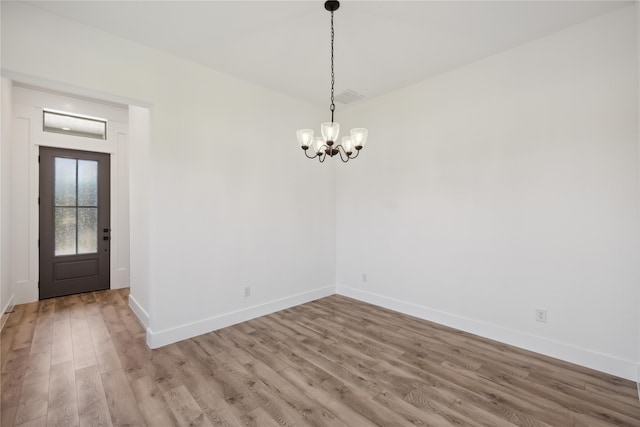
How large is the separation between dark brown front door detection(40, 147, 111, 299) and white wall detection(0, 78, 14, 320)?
43 cm

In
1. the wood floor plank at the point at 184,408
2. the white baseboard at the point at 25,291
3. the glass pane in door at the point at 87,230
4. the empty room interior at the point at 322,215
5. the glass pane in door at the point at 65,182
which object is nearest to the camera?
the wood floor plank at the point at 184,408

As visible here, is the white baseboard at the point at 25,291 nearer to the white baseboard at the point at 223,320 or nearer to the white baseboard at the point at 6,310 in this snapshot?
the white baseboard at the point at 6,310

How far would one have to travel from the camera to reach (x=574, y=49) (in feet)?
8.89

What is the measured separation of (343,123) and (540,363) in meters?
4.05

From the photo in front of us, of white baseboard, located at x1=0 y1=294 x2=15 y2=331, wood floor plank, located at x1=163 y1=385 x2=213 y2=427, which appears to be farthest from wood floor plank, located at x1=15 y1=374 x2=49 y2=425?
white baseboard, located at x1=0 y1=294 x2=15 y2=331

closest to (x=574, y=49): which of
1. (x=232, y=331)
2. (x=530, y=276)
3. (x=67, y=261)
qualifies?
(x=530, y=276)

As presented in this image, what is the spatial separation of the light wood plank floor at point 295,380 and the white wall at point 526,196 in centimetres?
40

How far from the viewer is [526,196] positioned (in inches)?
117

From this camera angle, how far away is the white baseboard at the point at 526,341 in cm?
250

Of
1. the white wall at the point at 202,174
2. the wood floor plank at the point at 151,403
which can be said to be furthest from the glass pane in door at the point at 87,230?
the wood floor plank at the point at 151,403

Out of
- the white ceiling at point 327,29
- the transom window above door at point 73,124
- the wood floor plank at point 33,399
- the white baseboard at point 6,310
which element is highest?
the white ceiling at point 327,29

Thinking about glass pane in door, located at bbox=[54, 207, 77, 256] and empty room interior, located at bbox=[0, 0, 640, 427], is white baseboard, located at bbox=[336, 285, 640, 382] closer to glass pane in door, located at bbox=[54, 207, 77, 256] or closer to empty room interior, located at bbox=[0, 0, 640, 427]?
empty room interior, located at bbox=[0, 0, 640, 427]

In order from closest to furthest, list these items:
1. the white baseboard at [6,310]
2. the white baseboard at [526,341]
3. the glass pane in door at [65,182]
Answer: the white baseboard at [526,341]
the white baseboard at [6,310]
the glass pane in door at [65,182]

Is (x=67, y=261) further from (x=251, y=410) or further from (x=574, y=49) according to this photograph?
(x=574, y=49)
